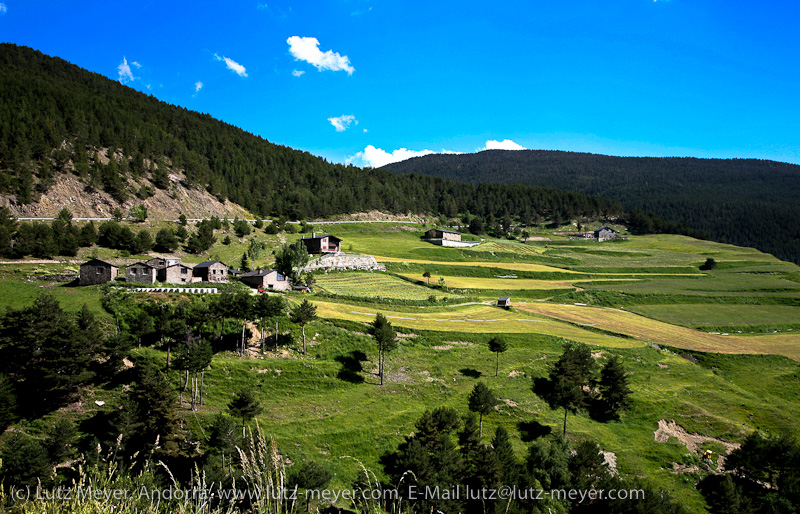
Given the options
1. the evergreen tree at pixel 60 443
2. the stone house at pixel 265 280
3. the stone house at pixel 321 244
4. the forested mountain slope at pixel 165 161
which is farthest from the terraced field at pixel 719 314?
the forested mountain slope at pixel 165 161

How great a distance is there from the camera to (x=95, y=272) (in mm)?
45625

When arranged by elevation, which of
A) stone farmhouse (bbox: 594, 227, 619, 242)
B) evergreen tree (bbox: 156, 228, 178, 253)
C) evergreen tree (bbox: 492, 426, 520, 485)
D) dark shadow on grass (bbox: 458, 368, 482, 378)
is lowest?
evergreen tree (bbox: 492, 426, 520, 485)

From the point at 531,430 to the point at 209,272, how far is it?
1784 inches

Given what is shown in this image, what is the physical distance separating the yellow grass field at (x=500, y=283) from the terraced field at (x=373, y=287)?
578cm

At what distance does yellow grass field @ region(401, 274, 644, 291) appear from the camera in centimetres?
7338

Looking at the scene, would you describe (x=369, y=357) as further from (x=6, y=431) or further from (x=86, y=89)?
(x=86, y=89)

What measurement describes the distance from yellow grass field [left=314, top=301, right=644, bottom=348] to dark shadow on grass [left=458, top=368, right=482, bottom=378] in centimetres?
806

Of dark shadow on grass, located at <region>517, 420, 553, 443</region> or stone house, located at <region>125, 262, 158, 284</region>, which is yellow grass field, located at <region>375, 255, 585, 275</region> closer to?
stone house, located at <region>125, 262, 158, 284</region>

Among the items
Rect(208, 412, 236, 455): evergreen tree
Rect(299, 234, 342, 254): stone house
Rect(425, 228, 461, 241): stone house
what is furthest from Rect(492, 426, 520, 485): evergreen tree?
Rect(425, 228, 461, 241): stone house

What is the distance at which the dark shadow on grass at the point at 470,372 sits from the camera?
129 ft

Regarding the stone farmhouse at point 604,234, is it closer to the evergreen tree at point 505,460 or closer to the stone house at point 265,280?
the stone house at point 265,280

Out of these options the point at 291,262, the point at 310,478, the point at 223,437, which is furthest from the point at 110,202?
the point at 310,478

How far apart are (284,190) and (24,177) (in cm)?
7840

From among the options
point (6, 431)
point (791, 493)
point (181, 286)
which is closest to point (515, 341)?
point (791, 493)
